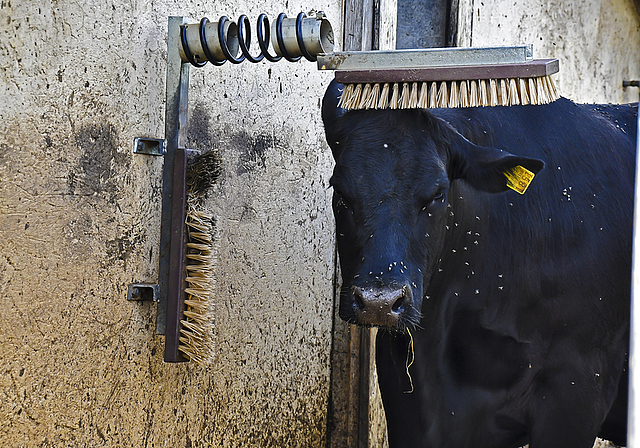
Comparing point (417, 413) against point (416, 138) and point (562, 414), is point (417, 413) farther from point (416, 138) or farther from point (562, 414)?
point (416, 138)

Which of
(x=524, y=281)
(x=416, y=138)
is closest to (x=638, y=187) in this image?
(x=416, y=138)

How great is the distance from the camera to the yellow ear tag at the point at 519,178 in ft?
8.20

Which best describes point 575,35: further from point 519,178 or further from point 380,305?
point 380,305

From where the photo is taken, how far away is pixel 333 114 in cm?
280

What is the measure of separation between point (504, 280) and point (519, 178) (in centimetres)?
42

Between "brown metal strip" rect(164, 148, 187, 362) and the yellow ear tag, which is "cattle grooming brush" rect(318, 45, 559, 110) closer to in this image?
the yellow ear tag

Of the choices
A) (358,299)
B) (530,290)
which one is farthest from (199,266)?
(530,290)

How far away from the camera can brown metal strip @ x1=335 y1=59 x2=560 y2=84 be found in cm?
230

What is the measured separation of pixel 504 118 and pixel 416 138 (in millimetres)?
557

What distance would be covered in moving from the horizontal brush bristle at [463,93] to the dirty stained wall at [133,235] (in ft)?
2.81

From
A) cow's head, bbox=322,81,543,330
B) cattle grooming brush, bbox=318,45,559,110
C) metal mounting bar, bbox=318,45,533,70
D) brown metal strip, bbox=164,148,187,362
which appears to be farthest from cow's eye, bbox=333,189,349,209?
brown metal strip, bbox=164,148,187,362

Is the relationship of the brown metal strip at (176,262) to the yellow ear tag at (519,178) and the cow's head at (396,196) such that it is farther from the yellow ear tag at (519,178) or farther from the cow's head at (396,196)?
the yellow ear tag at (519,178)

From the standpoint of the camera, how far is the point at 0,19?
7.29 feet

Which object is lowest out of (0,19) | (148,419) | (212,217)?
(148,419)
